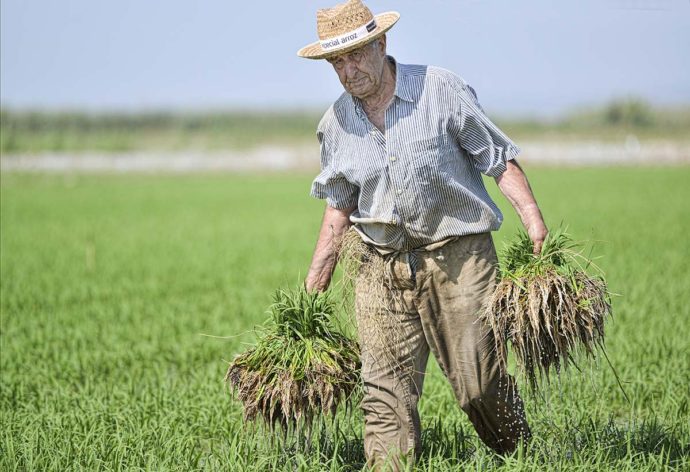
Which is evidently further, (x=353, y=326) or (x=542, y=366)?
(x=353, y=326)

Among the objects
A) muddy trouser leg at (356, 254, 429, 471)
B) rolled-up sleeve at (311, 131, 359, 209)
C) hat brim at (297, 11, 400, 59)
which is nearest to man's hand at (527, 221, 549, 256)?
muddy trouser leg at (356, 254, 429, 471)

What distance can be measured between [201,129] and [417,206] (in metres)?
71.4

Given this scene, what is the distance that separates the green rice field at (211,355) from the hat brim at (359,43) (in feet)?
3.07

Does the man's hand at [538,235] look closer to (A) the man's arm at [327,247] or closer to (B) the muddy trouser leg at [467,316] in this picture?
(B) the muddy trouser leg at [467,316]

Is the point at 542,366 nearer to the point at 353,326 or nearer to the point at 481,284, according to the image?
the point at 481,284

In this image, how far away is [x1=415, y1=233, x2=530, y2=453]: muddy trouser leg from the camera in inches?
163

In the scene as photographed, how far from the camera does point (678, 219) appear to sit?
54.4 feet

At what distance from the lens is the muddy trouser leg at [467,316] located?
13.6ft

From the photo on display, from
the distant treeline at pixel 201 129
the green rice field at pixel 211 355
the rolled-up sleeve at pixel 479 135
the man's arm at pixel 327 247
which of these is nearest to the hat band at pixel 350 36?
the rolled-up sleeve at pixel 479 135

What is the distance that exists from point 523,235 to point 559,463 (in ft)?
3.02

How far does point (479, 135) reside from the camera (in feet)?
13.3

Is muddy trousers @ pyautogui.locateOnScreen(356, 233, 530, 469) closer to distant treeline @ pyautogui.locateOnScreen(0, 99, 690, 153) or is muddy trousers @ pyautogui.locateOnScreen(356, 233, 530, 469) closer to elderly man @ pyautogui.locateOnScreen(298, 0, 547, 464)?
elderly man @ pyautogui.locateOnScreen(298, 0, 547, 464)

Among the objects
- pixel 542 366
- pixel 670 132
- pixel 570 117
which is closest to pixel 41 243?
pixel 542 366

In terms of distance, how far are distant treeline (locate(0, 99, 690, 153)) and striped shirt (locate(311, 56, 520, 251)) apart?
4797cm
